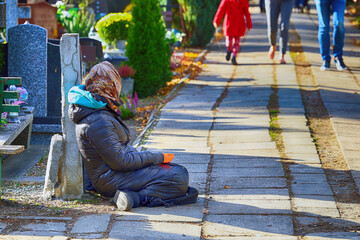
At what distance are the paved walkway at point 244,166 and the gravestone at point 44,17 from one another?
254 centimetres

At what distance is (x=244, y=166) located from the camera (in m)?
5.23

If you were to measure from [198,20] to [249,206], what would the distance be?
1085 cm

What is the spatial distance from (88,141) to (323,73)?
6.27 metres

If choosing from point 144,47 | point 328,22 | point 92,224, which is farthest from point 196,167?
point 328,22

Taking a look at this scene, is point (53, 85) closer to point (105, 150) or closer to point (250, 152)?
point (250, 152)

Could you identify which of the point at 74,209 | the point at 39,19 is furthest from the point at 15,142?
the point at 39,19

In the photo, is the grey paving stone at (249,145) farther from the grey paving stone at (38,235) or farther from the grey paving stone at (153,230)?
the grey paving stone at (38,235)

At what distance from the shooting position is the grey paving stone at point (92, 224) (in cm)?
381

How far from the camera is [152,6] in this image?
372 inches

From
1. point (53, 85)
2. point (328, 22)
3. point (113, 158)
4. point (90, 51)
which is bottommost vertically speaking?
point (113, 158)

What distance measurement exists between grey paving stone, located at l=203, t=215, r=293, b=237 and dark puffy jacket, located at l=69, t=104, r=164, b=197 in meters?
0.73

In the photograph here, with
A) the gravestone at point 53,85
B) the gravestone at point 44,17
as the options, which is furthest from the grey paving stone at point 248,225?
the gravestone at point 44,17

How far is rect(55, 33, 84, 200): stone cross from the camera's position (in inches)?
177

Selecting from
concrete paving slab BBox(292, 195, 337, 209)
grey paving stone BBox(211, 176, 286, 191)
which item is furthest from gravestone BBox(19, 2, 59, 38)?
concrete paving slab BBox(292, 195, 337, 209)
